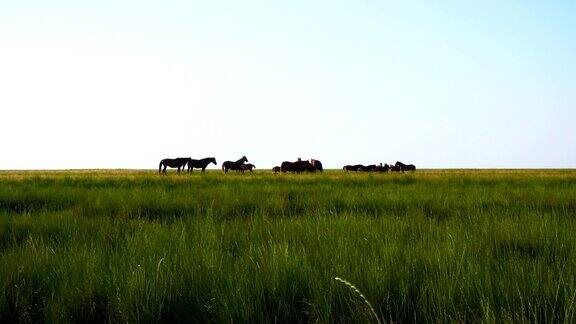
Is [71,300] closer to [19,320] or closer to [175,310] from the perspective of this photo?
[19,320]

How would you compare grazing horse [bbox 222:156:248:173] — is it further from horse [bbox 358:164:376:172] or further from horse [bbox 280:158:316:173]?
horse [bbox 358:164:376:172]

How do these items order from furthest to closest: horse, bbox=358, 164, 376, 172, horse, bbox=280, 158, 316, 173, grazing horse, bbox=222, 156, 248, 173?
1. horse, bbox=358, 164, 376, 172
2. grazing horse, bbox=222, 156, 248, 173
3. horse, bbox=280, 158, 316, 173

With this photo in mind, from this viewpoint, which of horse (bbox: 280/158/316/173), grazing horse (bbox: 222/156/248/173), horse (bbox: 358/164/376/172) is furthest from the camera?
horse (bbox: 358/164/376/172)

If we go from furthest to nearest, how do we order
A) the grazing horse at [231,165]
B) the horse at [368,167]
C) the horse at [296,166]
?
the horse at [368,167], the grazing horse at [231,165], the horse at [296,166]

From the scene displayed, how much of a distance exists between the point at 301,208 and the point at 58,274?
5.44 m

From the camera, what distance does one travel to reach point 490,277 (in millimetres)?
2754

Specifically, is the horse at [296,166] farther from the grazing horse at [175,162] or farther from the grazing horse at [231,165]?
the grazing horse at [175,162]

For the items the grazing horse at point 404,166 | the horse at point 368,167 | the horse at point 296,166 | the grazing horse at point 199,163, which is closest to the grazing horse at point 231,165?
the grazing horse at point 199,163

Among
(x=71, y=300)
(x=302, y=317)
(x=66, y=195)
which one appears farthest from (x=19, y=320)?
(x=66, y=195)

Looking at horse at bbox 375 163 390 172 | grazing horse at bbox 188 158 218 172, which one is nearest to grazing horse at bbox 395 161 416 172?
horse at bbox 375 163 390 172

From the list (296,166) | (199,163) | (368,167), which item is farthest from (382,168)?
(199,163)

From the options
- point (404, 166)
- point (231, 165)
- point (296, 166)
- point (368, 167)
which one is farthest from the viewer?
point (404, 166)

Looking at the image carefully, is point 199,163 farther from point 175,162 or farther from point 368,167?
point 368,167

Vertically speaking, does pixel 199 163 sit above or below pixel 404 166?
above
